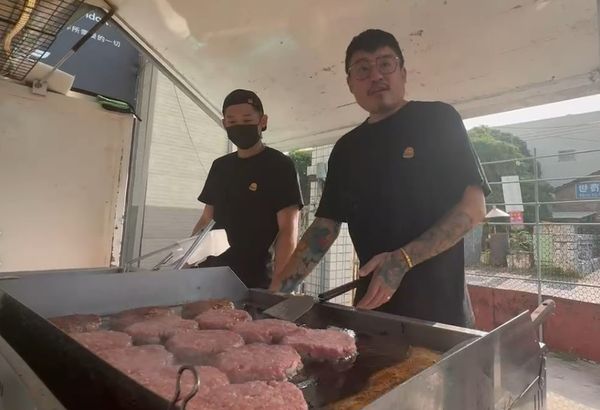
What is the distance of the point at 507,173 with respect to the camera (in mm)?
7656

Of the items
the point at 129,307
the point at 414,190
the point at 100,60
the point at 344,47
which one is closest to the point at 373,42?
the point at 344,47

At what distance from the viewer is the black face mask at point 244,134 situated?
241 centimetres

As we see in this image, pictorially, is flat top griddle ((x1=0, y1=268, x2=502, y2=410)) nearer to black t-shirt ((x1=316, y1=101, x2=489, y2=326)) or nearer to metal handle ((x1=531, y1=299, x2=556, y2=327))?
metal handle ((x1=531, y1=299, x2=556, y2=327))

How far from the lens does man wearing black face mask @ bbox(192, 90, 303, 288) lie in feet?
7.57

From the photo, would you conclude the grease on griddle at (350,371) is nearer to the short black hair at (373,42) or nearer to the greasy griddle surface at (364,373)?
the greasy griddle surface at (364,373)

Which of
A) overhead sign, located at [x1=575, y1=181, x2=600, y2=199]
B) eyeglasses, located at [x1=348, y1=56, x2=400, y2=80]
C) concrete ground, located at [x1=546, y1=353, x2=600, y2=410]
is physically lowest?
concrete ground, located at [x1=546, y1=353, x2=600, y2=410]

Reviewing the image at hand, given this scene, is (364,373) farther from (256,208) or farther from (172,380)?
(256,208)

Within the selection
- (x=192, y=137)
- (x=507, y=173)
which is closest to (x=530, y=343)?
(x=192, y=137)

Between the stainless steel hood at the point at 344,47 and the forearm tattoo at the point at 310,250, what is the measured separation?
104cm

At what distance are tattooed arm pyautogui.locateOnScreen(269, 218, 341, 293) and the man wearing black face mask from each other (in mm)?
343

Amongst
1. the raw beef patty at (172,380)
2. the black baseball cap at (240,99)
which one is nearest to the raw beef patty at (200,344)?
the raw beef patty at (172,380)

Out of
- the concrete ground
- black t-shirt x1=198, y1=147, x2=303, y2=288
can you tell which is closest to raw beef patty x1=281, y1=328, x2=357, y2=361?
black t-shirt x1=198, y1=147, x2=303, y2=288

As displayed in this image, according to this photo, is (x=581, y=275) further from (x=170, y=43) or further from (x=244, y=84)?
(x=170, y=43)

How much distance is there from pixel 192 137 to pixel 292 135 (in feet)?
9.19
